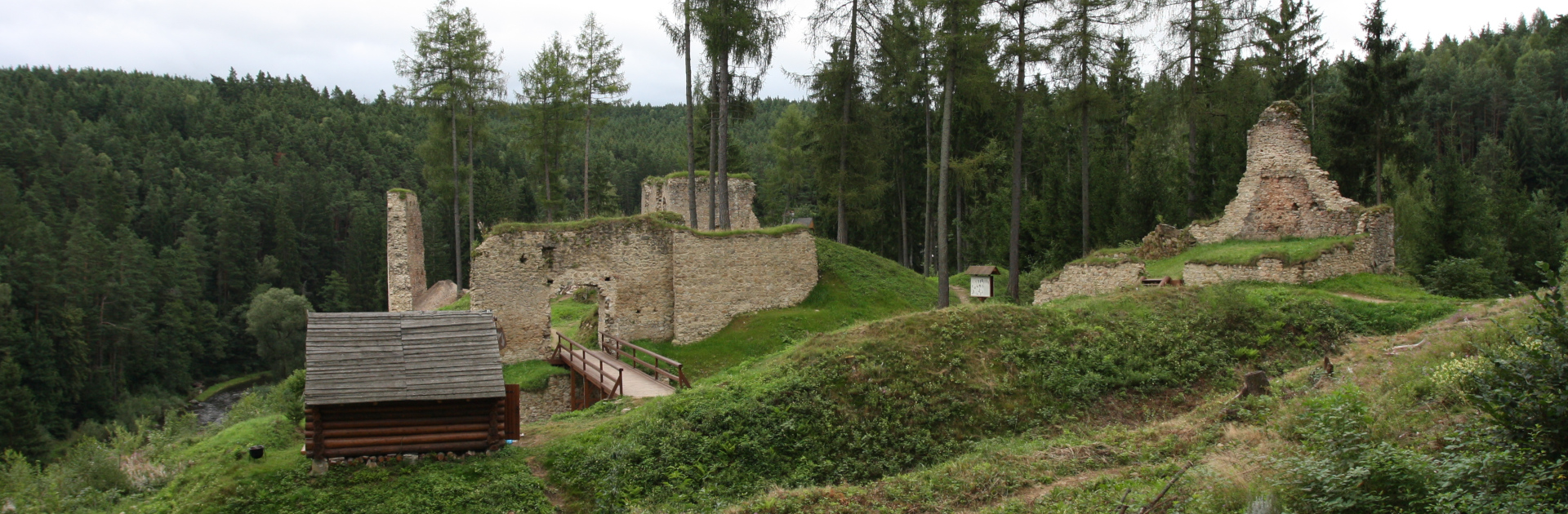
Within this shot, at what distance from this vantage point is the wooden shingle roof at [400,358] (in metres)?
12.4

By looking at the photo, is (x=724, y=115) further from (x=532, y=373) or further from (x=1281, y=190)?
(x=1281, y=190)

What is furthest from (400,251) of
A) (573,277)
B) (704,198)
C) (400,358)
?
(400,358)

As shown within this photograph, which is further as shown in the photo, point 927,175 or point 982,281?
point 927,175

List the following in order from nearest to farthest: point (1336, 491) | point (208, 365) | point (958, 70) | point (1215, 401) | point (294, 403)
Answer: point (1336, 491) < point (1215, 401) < point (294, 403) < point (958, 70) < point (208, 365)

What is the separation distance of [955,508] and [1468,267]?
17036 millimetres

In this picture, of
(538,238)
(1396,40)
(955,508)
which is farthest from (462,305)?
(1396,40)

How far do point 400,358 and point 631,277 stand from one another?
9359 mm

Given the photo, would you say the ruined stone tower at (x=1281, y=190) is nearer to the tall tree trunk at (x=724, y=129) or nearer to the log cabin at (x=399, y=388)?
the tall tree trunk at (x=724, y=129)

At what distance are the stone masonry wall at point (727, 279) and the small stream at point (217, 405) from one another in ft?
112

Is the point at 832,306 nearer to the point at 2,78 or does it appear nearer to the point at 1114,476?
the point at 1114,476

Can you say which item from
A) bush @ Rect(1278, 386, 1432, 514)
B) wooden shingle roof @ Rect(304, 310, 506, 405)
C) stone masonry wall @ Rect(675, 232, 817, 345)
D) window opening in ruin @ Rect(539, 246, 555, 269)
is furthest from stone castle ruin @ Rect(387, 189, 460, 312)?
bush @ Rect(1278, 386, 1432, 514)

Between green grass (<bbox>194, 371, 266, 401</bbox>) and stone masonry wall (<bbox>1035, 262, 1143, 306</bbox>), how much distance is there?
50.3 metres

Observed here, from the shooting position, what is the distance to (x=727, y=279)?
2223 cm

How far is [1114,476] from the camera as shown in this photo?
929 cm
